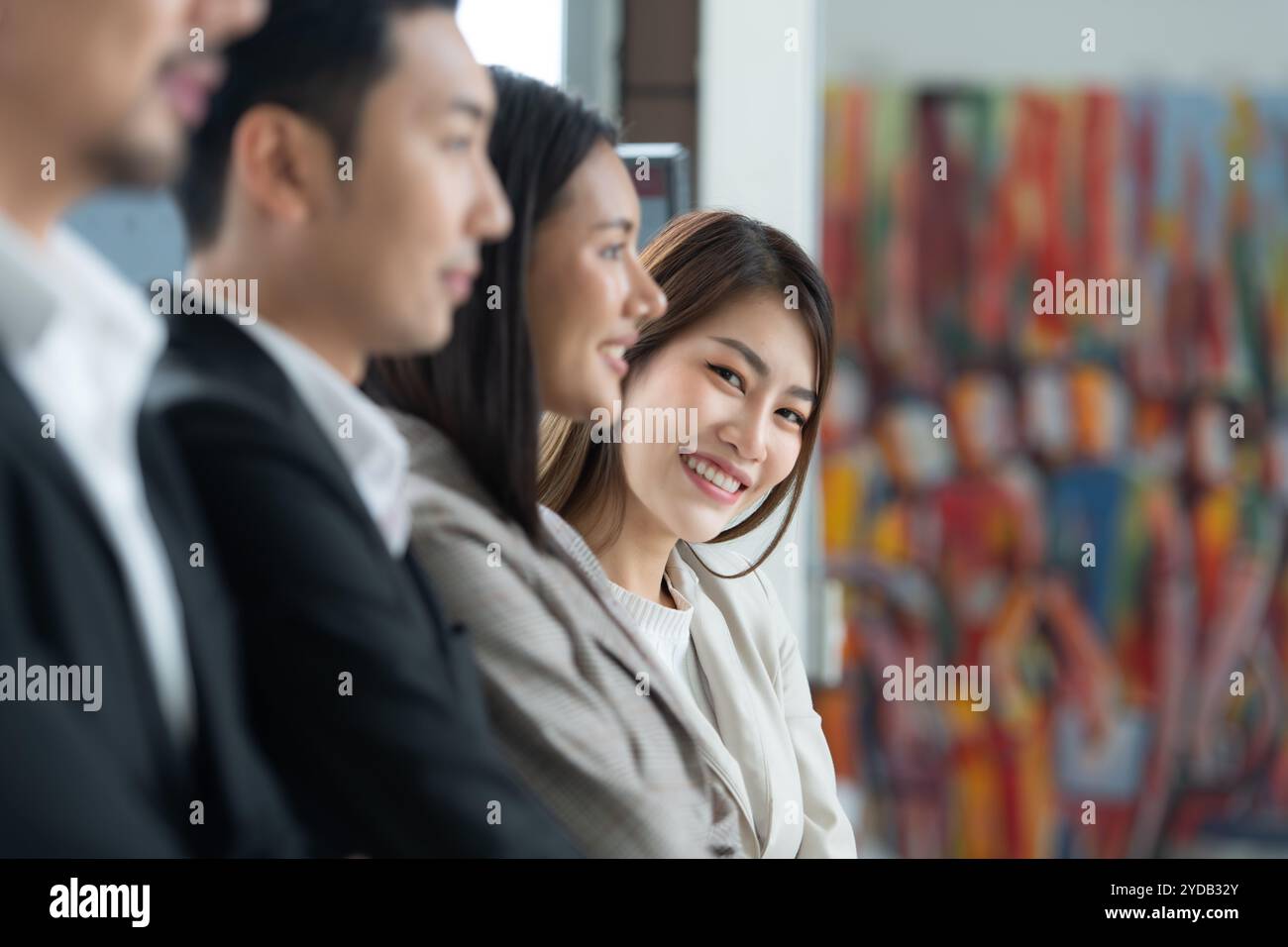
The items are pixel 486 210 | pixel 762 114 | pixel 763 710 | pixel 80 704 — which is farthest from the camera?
pixel 762 114

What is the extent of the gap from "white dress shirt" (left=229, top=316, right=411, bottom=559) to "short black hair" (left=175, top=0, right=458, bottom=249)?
0.06 metres

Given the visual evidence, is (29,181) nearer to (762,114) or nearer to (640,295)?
(640,295)

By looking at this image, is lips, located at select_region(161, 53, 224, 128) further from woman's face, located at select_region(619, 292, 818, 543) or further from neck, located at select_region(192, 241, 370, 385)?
woman's face, located at select_region(619, 292, 818, 543)

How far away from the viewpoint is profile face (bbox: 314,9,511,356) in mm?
683

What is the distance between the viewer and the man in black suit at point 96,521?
53 centimetres

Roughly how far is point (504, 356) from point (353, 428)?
16 centimetres

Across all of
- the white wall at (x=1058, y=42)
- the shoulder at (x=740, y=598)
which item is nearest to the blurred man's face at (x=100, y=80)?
the shoulder at (x=740, y=598)

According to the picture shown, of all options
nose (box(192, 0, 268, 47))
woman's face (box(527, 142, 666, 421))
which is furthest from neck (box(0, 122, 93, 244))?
woman's face (box(527, 142, 666, 421))

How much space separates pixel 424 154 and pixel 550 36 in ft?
1.87

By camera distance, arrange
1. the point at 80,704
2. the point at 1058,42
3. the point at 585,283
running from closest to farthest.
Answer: the point at 80,704
the point at 585,283
the point at 1058,42

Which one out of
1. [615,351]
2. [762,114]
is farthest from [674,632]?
[762,114]

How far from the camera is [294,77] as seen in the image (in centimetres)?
67

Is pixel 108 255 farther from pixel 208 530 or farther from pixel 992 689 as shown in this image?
pixel 992 689
